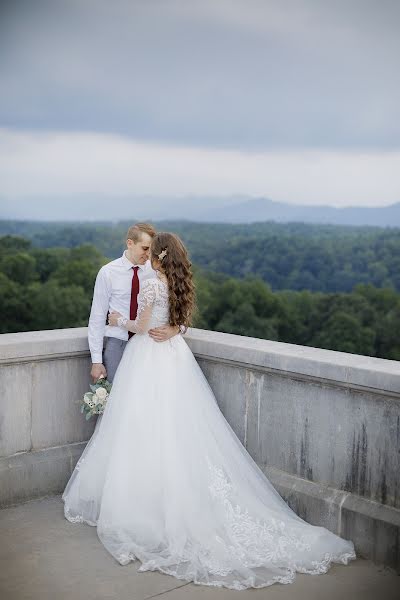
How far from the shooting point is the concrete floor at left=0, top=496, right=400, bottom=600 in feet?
12.3

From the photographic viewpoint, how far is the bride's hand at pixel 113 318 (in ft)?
16.3

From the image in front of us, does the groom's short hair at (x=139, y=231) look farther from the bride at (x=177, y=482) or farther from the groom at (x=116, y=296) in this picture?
the bride at (x=177, y=482)

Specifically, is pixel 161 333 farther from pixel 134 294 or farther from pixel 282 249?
pixel 282 249

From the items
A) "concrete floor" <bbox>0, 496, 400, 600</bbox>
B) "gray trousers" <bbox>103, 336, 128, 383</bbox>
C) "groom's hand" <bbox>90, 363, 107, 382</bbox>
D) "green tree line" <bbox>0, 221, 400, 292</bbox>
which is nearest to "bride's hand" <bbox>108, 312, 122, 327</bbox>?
"gray trousers" <bbox>103, 336, 128, 383</bbox>

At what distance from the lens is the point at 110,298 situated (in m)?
5.12

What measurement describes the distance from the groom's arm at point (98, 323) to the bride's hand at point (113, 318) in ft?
0.12

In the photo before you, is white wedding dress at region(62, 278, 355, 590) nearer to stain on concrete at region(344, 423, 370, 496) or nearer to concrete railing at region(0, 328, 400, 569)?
concrete railing at region(0, 328, 400, 569)

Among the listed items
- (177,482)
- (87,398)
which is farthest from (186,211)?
(177,482)

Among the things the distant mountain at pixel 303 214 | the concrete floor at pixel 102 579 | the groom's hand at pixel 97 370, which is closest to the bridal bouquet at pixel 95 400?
the groom's hand at pixel 97 370

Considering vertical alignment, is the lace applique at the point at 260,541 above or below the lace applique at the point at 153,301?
Result: below

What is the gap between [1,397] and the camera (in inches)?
192

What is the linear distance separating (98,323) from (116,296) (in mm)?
231

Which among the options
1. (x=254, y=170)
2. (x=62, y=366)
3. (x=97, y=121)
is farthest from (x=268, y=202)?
(x=62, y=366)

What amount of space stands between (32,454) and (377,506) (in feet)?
7.39
